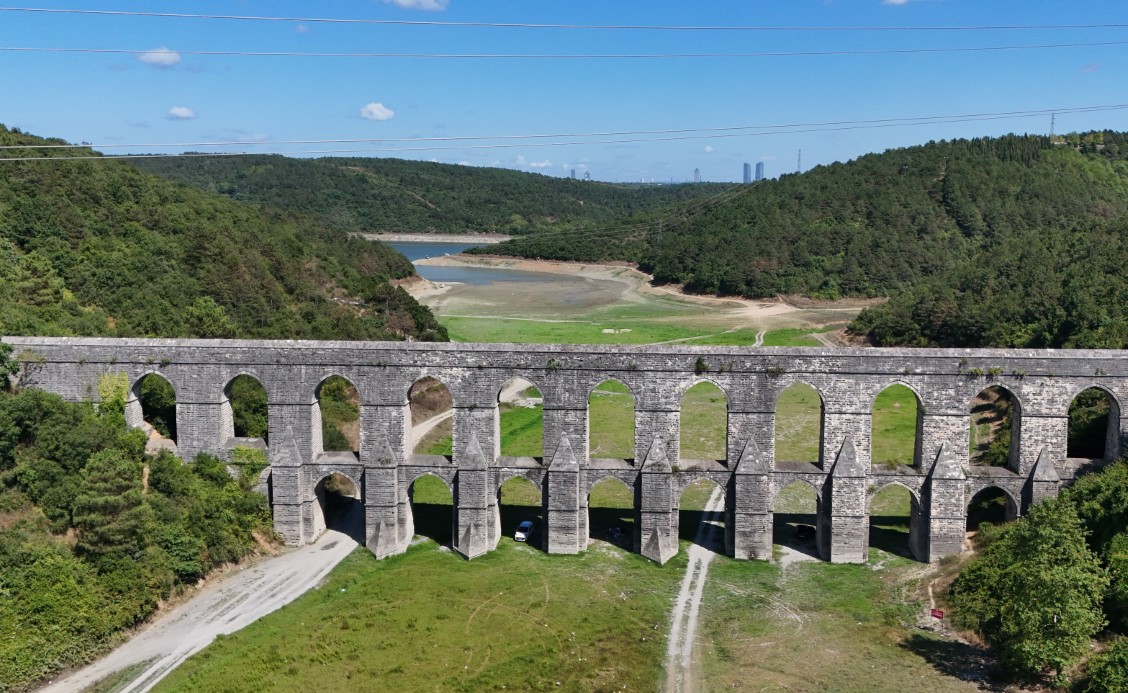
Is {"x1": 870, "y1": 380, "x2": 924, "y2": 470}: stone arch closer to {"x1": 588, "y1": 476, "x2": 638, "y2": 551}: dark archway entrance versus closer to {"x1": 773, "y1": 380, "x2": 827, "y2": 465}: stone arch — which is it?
{"x1": 773, "y1": 380, "x2": 827, "y2": 465}: stone arch

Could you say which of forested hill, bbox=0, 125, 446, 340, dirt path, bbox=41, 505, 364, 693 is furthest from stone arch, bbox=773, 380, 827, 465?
forested hill, bbox=0, 125, 446, 340

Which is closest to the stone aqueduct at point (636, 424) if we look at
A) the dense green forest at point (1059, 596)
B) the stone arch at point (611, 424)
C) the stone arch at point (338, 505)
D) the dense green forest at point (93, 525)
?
the stone arch at point (338, 505)

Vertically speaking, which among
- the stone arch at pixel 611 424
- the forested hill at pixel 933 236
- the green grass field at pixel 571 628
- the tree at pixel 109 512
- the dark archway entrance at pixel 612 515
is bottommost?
the green grass field at pixel 571 628

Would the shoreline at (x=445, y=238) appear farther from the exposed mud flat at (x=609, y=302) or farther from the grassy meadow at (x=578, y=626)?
the grassy meadow at (x=578, y=626)

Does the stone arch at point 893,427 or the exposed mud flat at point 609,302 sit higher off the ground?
the exposed mud flat at point 609,302

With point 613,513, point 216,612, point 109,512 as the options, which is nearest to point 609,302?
point 613,513

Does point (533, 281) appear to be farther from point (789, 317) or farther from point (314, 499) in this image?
→ point (314, 499)
